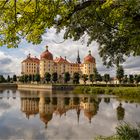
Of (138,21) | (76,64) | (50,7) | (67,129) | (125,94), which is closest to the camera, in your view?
(50,7)

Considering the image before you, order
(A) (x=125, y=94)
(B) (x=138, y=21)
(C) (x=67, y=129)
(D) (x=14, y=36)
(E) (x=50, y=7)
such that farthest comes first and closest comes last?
1. (A) (x=125, y=94)
2. (C) (x=67, y=129)
3. (B) (x=138, y=21)
4. (D) (x=14, y=36)
5. (E) (x=50, y=7)

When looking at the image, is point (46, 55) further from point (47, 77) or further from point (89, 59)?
point (47, 77)

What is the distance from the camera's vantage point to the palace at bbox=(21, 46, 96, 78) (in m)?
139

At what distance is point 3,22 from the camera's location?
9062 millimetres

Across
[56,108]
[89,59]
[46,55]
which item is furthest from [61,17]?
[89,59]

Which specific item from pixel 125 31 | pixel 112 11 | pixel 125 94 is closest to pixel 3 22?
pixel 112 11

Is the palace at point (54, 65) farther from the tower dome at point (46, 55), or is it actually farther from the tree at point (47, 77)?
the tree at point (47, 77)

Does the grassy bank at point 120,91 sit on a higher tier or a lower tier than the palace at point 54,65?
lower

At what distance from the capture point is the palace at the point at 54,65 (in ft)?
455

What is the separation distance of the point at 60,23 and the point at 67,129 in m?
11.6

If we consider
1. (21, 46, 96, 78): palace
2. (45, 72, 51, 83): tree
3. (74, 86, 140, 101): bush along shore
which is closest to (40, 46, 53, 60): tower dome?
(21, 46, 96, 78): palace

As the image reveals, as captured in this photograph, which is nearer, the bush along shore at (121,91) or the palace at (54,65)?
the bush along shore at (121,91)

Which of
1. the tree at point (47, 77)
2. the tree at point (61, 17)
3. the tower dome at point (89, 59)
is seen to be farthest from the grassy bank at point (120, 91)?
the tower dome at point (89, 59)

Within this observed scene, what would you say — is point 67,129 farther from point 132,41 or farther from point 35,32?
point 35,32
